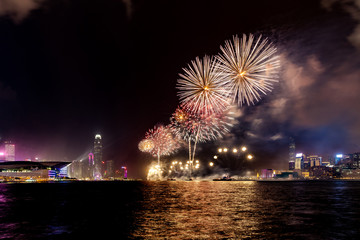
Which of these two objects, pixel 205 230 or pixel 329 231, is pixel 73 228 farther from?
pixel 329 231

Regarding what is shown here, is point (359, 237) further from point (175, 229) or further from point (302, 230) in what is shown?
point (175, 229)

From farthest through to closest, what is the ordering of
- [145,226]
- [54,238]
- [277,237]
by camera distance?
[145,226] < [54,238] < [277,237]

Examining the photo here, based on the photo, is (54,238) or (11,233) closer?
(54,238)

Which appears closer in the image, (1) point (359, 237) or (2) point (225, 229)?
(1) point (359, 237)

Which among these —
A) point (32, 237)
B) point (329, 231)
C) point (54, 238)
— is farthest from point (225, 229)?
point (32, 237)

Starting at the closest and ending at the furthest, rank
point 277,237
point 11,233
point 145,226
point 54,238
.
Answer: point 277,237, point 54,238, point 11,233, point 145,226

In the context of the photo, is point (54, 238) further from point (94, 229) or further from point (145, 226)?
point (145, 226)

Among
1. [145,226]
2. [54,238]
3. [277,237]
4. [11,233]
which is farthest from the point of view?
[145,226]

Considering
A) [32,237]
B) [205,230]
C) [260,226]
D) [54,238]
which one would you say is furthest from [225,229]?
[32,237]
